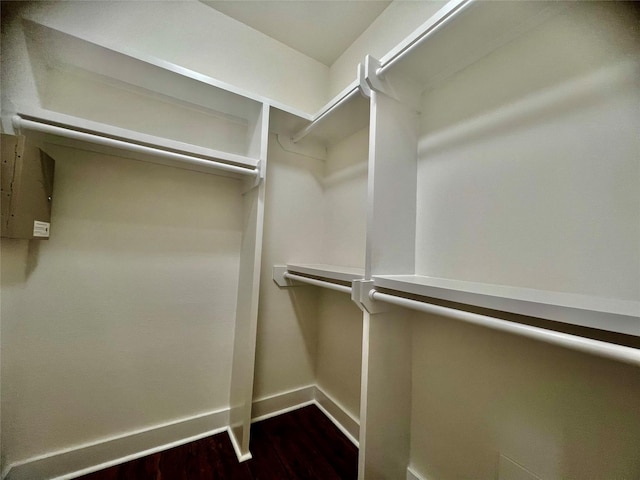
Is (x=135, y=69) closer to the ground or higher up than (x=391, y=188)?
higher up

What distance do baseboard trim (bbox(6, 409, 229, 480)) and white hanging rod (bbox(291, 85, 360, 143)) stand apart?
5.97 ft

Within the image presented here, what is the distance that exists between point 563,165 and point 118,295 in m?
1.92

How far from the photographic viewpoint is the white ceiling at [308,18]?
1.40 meters

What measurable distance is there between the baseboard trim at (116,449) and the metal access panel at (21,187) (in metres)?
1.02

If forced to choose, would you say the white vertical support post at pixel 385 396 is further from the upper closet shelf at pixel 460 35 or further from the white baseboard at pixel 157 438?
the upper closet shelf at pixel 460 35

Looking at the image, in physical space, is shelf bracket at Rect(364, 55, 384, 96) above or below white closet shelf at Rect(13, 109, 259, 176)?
above

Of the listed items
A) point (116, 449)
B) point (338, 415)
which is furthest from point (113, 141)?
point (338, 415)

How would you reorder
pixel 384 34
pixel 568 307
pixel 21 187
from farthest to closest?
pixel 384 34 → pixel 21 187 → pixel 568 307

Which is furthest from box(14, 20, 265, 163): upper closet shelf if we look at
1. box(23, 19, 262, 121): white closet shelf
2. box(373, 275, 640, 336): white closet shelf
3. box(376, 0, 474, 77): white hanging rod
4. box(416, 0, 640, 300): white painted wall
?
box(373, 275, 640, 336): white closet shelf

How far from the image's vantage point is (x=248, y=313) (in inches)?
52.2

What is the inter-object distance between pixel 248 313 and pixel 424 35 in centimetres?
145

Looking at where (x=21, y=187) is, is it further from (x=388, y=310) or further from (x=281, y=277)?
(x=388, y=310)

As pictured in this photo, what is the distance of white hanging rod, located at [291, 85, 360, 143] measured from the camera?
1137 mm

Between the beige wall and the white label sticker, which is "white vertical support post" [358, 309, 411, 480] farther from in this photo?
the white label sticker
